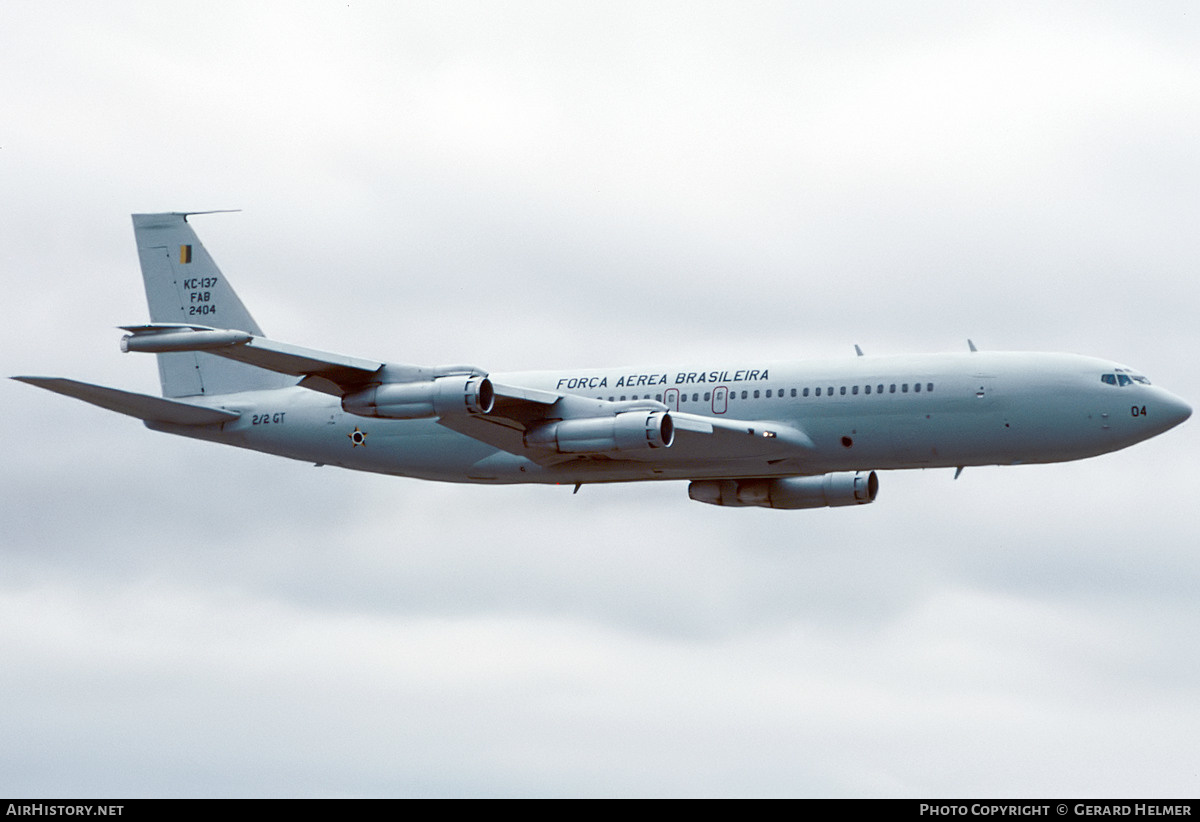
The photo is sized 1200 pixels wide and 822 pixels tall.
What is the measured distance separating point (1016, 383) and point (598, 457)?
14.1m

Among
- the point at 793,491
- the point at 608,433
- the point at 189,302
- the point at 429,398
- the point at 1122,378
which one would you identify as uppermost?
the point at 189,302

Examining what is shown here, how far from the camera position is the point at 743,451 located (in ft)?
202

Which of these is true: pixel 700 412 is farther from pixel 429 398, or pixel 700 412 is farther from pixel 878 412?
pixel 429 398

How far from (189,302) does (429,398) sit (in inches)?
722

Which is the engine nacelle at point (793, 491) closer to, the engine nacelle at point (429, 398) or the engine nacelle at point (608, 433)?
the engine nacelle at point (608, 433)

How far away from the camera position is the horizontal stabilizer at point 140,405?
205ft

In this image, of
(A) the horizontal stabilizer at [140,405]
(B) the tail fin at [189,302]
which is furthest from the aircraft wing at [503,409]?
(B) the tail fin at [189,302]

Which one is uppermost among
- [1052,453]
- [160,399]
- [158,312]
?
[158,312]

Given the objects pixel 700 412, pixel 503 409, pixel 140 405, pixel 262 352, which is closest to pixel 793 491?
pixel 700 412

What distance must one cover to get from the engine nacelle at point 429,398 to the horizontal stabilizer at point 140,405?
10646 millimetres

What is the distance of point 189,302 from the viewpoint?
237ft

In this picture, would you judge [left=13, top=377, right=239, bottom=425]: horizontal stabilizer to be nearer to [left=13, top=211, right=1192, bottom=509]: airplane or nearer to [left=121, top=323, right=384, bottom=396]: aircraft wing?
[left=13, top=211, right=1192, bottom=509]: airplane
